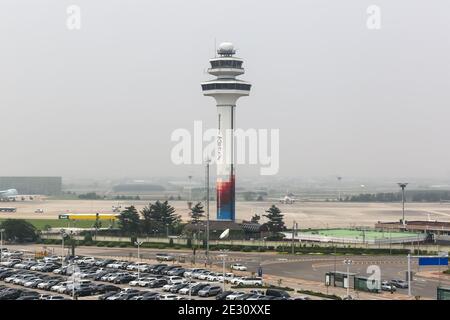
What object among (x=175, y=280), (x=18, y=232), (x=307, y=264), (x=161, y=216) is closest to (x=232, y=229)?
(x=161, y=216)

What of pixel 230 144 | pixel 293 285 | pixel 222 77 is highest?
pixel 222 77

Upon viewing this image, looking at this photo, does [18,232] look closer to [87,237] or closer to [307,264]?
[87,237]

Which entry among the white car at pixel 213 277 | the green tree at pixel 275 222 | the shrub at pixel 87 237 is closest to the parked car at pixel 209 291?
the white car at pixel 213 277

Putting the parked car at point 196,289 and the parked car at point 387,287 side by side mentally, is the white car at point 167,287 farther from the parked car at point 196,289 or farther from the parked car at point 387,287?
the parked car at point 387,287

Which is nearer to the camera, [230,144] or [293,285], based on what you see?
[293,285]
